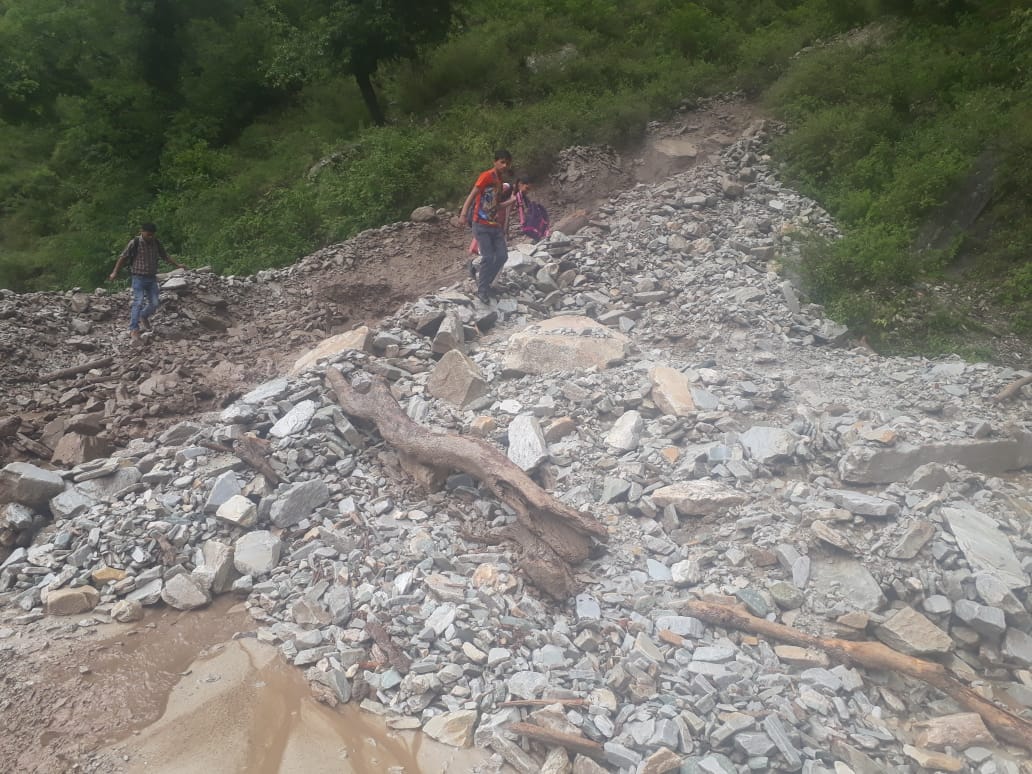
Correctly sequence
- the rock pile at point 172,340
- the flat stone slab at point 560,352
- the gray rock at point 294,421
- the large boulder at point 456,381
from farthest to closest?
the rock pile at point 172,340, the flat stone slab at point 560,352, the large boulder at point 456,381, the gray rock at point 294,421

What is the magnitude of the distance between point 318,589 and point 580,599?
5.55ft

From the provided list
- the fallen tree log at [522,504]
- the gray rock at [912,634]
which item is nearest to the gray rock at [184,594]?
the fallen tree log at [522,504]

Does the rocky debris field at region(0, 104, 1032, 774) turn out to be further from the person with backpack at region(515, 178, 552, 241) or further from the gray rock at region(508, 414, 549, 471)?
the person with backpack at region(515, 178, 552, 241)

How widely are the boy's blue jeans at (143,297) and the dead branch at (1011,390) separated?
9.23m

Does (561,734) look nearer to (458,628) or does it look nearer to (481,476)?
(458,628)

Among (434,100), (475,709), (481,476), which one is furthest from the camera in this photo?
(434,100)

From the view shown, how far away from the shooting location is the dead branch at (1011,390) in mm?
5316

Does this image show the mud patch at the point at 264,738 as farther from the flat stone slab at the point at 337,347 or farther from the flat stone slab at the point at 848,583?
the flat stone slab at the point at 337,347

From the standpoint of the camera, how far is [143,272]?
26.6 ft

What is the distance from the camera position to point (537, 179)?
447 inches

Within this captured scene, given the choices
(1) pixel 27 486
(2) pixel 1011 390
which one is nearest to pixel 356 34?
(1) pixel 27 486

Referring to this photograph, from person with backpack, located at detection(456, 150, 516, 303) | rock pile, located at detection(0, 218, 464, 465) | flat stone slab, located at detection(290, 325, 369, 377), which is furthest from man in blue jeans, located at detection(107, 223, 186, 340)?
person with backpack, located at detection(456, 150, 516, 303)

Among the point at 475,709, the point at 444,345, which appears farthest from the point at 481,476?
the point at 444,345

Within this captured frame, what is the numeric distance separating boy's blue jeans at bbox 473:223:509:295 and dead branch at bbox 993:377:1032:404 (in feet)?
16.2
